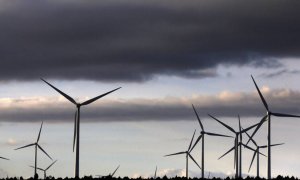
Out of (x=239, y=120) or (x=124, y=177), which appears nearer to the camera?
(x=124, y=177)

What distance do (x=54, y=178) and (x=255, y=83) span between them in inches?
1274

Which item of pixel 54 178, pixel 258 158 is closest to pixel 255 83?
pixel 54 178

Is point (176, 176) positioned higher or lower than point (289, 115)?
lower

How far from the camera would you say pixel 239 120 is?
5290 inches

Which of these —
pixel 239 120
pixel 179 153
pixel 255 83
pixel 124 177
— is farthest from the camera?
pixel 179 153

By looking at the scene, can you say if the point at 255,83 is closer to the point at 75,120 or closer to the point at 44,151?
the point at 75,120

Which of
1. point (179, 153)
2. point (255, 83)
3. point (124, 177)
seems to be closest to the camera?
point (255, 83)

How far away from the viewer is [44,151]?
5610 inches

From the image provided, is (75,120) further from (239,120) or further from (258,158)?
(258,158)

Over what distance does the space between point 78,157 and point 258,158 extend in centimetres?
6535

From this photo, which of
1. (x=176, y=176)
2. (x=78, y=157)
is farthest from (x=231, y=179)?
(x=78, y=157)

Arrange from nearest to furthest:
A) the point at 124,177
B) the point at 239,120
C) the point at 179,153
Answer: the point at 124,177
the point at 239,120
the point at 179,153

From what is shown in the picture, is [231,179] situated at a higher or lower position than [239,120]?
lower

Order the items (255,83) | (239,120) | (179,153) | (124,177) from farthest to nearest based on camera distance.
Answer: (179,153) → (239,120) → (124,177) → (255,83)
